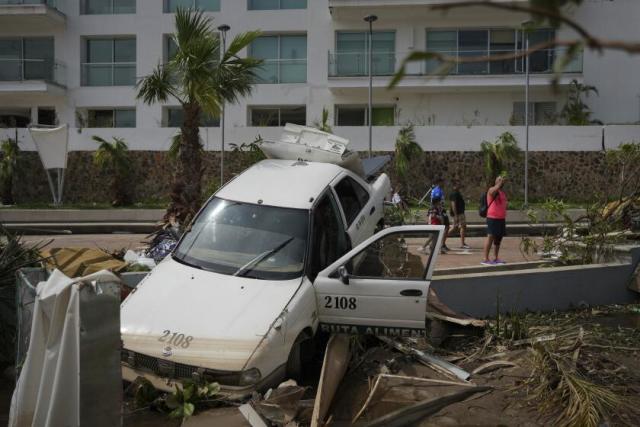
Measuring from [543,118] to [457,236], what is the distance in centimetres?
A: 1230

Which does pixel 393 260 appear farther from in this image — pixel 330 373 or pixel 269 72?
pixel 269 72

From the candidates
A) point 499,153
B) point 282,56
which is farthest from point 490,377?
point 282,56

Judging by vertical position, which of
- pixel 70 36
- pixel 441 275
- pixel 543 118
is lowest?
pixel 441 275

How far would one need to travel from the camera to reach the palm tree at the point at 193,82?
39.2 feet

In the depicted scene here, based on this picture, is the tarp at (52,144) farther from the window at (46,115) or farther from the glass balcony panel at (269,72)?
the glass balcony panel at (269,72)

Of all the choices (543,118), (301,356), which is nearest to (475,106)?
(543,118)

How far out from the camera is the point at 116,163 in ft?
79.9

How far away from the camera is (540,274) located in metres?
8.52

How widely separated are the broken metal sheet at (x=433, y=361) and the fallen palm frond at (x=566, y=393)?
591 mm

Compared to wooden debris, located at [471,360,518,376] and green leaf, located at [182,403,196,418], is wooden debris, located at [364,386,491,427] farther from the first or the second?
green leaf, located at [182,403,196,418]

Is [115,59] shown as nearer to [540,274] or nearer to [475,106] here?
[475,106]

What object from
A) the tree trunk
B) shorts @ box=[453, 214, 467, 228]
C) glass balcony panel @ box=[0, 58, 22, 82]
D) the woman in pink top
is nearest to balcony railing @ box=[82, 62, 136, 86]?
glass balcony panel @ box=[0, 58, 22, 82]

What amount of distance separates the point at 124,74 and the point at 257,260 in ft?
81.7

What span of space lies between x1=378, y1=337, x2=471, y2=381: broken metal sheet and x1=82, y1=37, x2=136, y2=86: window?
981 inches
